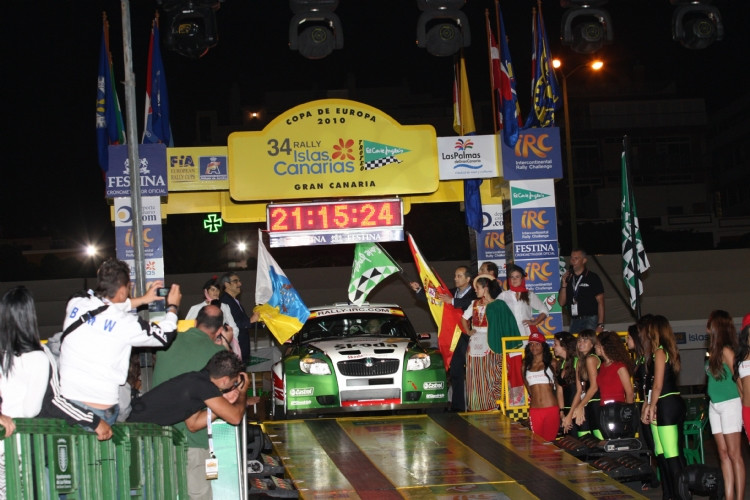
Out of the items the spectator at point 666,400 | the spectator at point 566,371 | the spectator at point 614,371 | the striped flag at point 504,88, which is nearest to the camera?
the spectator at point 666,400

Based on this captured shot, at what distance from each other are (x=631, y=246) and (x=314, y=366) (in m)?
5.88

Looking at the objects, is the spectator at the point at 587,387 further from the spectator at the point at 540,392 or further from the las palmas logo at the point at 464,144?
the las palmas logo at the point at 464,144

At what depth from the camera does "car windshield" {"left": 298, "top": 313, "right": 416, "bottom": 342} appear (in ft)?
46.4

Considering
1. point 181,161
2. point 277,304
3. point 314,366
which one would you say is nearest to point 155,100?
point 181,161

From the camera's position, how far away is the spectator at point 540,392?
11289 mm

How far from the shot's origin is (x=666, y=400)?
9.22m

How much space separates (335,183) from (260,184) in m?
1.25

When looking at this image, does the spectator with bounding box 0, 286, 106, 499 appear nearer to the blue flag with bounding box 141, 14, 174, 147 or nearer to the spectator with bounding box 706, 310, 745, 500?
the spectator with bounding box 706, 310, 745, 500

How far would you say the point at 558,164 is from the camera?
15.6 m

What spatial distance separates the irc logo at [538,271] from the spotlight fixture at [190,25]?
6983 millimetres

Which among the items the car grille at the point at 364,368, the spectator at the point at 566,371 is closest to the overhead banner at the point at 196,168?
the car grille at the point at 364,368

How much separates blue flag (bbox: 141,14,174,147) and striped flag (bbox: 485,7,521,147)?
562 cm

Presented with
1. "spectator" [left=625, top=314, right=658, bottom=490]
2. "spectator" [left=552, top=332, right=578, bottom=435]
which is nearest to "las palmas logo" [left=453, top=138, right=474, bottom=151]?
"spectator" [left=552, top=332, right=578, bottom=435]

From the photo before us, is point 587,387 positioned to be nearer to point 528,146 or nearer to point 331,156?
point 528,146
